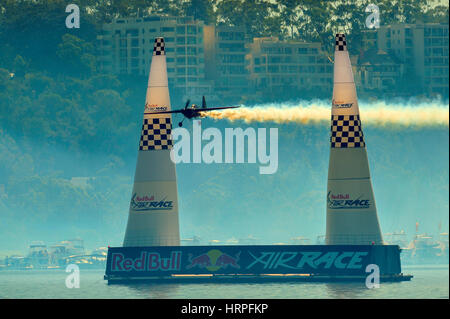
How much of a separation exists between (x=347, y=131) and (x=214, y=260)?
332 inches

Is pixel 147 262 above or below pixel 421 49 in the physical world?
below

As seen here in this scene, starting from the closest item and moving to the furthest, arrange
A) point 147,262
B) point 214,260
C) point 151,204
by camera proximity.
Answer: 1. point 214,260
2. point 147,262
3. point 151,204

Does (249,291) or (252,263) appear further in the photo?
(252,263)

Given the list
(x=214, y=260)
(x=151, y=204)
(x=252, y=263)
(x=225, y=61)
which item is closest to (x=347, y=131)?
(x=252, y=263)

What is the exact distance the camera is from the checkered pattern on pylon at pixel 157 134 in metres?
63.9

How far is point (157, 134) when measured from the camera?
64000 millimetres

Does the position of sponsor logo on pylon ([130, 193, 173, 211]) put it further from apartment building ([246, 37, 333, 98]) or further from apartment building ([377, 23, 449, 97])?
apartment building ([377, 23, 449, 97])

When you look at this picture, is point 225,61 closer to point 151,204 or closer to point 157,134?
point 157,134

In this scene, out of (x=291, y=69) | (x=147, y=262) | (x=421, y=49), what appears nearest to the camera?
A: (x=147, y=262)

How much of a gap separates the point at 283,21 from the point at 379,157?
24.9m

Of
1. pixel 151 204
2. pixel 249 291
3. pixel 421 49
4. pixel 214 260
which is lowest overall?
pixel 249 291

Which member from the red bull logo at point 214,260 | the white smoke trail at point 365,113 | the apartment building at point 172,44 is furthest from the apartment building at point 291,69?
the red bull logo at point 214,260

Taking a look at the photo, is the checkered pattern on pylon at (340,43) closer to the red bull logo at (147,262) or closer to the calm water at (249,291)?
the calm water at (249,291)

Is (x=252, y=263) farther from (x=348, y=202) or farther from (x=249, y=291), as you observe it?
(x=348, y=202)
